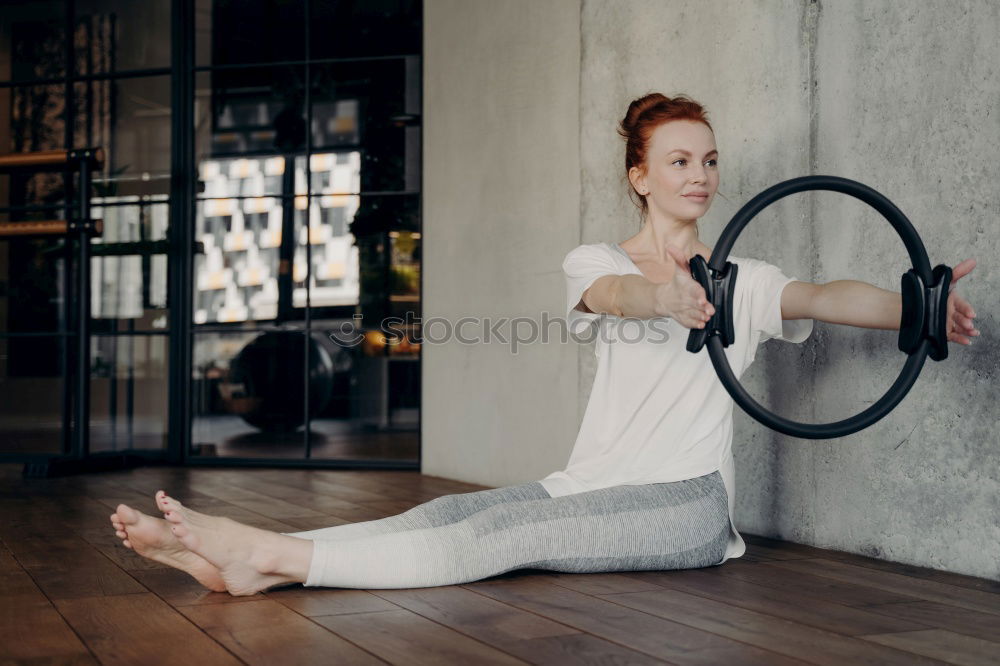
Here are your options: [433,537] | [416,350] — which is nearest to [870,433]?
[433,537]

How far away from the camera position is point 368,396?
448 centimetres

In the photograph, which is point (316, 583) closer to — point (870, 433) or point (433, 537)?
point (433, 537)

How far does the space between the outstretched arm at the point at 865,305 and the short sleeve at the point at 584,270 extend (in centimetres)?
35

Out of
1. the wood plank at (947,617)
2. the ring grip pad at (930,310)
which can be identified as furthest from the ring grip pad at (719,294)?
the wood plank at (947,617)

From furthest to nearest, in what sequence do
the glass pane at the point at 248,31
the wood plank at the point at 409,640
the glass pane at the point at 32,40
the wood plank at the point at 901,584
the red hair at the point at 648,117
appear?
1. the glass pane at the point at 32,40
2. the glass pane at the point at 248,31
3. the red hair at the point at 648,117
4. the wood plank at the point at 901,584
5. the wood plank at the point at 409,640

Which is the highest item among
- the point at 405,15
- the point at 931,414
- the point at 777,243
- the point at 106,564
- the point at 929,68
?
the point at 405,15

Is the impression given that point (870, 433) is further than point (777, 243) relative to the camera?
No

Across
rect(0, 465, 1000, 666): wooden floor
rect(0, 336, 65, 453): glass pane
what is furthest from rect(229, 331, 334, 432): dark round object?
rect(0, 465, 1000, 666): wooden floor

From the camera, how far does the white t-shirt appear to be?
6.57 ft

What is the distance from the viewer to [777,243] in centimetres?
251

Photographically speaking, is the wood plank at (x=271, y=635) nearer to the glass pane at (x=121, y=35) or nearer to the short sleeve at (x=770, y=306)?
the short sleeve at (x=770, y=306)

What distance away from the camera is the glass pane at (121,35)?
4711mm

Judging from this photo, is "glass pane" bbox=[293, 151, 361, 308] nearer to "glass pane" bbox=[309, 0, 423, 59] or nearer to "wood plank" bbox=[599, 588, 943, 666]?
"glass pane" bbox=[309, 0, 423, 59]

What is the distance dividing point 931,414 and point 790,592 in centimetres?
53
